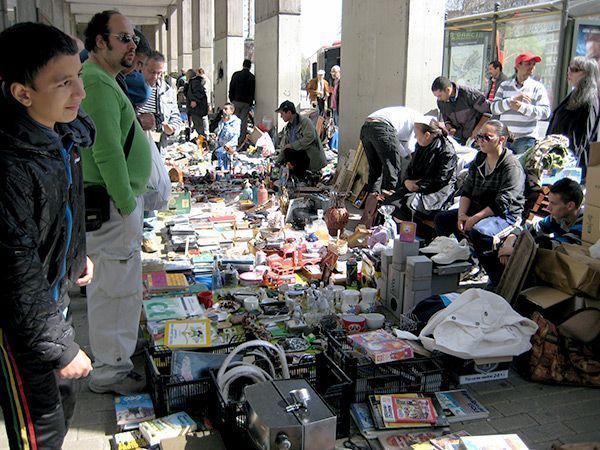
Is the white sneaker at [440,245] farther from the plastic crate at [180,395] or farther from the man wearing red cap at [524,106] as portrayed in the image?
the man wearing red cap at [524,106]

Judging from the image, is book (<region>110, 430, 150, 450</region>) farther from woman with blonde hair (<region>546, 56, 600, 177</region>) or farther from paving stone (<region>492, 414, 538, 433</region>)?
woman with blonde hair (<region>546, 56, 600, 177</region>)

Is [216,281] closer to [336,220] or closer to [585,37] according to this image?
[336,220]

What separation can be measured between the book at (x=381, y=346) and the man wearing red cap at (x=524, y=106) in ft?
13.0

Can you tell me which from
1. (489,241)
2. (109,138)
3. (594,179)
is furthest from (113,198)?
(594,179)

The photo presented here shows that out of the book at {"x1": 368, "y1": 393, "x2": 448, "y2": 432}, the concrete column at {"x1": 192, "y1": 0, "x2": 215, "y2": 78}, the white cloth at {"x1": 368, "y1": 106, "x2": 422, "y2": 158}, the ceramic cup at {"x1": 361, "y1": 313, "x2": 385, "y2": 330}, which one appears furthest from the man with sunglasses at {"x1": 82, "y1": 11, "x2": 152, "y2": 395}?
the concrete column at {"x1": 192, "y1": 0, "x2": 215, "y2": 78}

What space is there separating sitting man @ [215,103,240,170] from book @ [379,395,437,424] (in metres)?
8.01

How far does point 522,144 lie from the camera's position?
21.9 ft

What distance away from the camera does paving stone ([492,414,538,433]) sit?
3.01 m

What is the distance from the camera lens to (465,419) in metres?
3.07

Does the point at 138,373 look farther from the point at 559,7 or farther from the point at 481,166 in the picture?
the point at 559,7

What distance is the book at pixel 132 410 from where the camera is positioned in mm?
2927

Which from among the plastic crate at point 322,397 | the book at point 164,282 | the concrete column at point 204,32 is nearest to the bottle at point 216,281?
the book at point 164,282

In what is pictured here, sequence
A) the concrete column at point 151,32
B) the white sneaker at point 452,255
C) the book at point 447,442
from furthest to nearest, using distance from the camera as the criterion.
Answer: the concrete column at point 151,32, the white sneaker at point 452,255, the book at point 447,442

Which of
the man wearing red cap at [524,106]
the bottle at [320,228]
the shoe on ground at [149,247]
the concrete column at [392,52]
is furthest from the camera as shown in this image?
the concrete column at [392,52]
